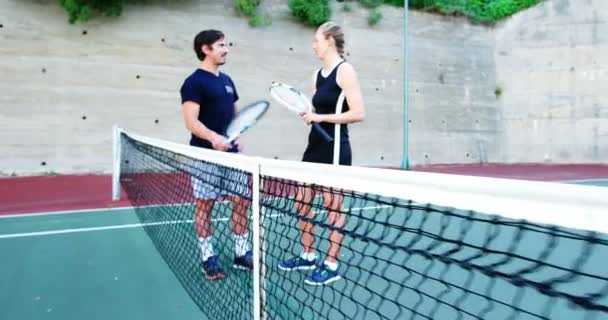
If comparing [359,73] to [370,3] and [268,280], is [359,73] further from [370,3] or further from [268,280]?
[268,280]

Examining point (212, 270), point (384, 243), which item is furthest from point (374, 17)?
point (384, 243)

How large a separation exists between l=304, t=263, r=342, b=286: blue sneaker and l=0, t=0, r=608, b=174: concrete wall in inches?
224

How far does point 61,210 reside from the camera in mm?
4223

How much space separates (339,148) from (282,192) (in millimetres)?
700

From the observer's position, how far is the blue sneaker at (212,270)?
2.22 metres

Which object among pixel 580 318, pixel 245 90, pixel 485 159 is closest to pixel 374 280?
pixel 580 318

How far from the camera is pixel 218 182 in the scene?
6.77 ft

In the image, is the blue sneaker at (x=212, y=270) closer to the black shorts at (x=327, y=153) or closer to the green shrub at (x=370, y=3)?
the black shorts at (x=327, y=153)

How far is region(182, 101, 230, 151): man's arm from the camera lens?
224 centimetres

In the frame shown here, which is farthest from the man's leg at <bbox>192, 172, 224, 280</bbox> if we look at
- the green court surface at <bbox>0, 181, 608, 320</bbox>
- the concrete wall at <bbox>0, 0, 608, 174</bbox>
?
the concrete wall at <bbox>0, 0, 608, 174</bbox>

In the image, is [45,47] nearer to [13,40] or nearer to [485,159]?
[13,40]

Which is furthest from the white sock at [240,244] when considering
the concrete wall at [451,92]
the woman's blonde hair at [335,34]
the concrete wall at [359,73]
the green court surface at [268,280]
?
the concrete wall at [451,92]

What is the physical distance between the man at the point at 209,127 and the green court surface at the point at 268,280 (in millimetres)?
134

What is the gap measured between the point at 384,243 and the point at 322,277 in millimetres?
1076
